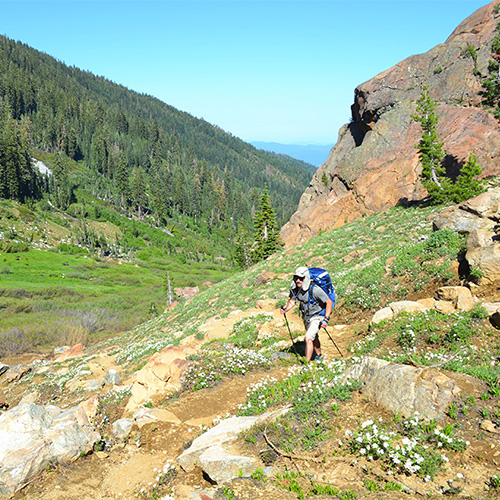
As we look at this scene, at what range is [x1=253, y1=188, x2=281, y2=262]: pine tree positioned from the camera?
5728 cm

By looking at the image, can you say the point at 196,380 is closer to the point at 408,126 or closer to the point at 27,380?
the point at 27,380

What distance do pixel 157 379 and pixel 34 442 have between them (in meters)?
3.93

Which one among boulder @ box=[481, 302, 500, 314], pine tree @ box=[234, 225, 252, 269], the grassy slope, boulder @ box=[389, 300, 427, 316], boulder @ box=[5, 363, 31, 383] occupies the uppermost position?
boulder @ box=[481, 302, 500, 314]

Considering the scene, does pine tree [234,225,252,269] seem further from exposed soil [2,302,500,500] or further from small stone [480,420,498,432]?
small stone [480,420,498,432]

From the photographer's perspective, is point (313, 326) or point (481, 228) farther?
point (481, 228)

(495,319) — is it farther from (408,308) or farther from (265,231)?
(265,231)

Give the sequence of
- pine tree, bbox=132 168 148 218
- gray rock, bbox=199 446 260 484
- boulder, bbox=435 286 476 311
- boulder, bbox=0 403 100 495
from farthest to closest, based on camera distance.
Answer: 1. pine tree, bbox=132 168 148 218
2. boulder, bbox=435 286 476 311
3. boulder, bbox=0 403 100 495
4. gray rock, bbox=199 446 260 484

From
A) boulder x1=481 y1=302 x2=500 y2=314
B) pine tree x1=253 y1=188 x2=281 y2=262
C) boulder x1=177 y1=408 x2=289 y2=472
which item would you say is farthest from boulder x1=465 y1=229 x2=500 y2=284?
pine tree x1=253 y1=188 x2=281 y2=262

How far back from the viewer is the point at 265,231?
6003 cm

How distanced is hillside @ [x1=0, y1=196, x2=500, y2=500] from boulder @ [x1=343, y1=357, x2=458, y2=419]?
0.17ft

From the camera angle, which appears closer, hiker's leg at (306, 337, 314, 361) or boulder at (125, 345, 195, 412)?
hiker's leg at (306, 337, 314, 361)

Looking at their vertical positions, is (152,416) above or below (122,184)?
below

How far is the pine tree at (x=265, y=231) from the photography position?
188 ft


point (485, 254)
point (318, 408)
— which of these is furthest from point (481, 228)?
point (318, 408)
